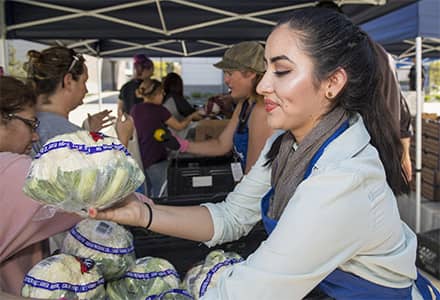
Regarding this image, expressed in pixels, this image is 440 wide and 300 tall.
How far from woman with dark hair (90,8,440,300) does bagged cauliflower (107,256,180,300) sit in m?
0.14

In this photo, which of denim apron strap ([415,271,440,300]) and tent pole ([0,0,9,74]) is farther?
tent pole ([0,0,9,74])

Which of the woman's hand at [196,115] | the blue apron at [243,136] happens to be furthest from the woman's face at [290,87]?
the woman's hand at [196,115]

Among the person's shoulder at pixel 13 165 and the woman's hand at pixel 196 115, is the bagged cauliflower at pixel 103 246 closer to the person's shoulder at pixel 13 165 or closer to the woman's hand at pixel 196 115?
the person's shoulder at pixel 13 165

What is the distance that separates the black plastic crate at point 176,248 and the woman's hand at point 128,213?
0.94 feet

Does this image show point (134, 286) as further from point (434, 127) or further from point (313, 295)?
point (434, 127)

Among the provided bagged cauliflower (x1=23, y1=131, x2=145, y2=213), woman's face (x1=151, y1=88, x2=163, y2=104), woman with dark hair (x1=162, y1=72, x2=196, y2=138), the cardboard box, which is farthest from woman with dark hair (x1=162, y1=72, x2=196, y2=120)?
bagged cauliflower (x1=23, y1=131, x2=145, y2=213)

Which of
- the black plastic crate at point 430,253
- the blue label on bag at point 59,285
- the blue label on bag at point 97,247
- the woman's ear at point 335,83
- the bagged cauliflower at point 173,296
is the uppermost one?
the woman's ear at point 335,83

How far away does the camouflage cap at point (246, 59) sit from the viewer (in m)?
2.29

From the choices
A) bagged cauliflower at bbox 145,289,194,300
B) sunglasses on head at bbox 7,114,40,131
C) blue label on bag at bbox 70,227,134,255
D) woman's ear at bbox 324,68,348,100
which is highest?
woman's ear at bbox 324,68,348,100

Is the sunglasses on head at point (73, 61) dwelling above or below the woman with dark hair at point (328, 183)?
above

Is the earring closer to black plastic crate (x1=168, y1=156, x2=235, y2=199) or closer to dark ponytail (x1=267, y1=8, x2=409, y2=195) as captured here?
dark ponytail (x1=267, y1=8, x2=409, y2=195)

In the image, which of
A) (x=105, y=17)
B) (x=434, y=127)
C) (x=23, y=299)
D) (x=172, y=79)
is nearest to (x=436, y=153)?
(x=434, y=127)

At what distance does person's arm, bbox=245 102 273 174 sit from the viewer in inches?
82.6

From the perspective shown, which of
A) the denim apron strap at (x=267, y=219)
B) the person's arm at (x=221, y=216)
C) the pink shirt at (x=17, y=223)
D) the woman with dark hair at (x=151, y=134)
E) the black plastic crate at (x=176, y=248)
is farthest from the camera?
the woman with dark hair at (x=151, y=134)
